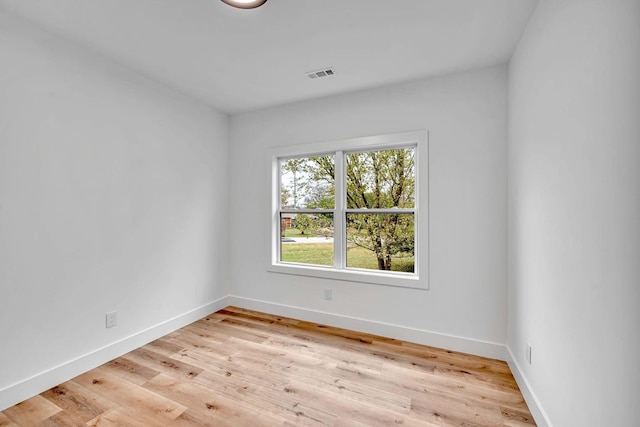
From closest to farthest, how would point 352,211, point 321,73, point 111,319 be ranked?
point 111,319
point 321,73
point 352,211

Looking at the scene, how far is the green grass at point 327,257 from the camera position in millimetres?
2947

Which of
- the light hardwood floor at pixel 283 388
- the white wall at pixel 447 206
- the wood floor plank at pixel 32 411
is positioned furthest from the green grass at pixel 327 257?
the wood floor plank at pixel 32 411

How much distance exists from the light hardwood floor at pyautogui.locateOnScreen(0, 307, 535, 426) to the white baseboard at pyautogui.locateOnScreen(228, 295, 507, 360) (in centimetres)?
7

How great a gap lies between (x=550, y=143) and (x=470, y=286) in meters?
1.43

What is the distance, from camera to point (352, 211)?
10.3 feet

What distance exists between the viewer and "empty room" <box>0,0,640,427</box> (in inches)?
50.1

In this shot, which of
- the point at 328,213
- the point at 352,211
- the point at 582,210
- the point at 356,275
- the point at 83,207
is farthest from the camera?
the point at 328,213

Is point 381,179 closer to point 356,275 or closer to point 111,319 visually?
point 356,275

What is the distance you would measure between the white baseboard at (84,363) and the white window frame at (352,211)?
1.15 meters

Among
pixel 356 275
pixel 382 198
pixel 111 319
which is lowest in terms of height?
pixel 111 319

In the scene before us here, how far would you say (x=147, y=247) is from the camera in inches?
107

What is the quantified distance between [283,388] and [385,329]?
1.24 meters

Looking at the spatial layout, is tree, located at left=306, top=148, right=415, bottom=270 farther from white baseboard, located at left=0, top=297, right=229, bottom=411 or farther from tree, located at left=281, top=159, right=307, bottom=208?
white baseboard, located at left=0, top=297, right=229, bottom=411

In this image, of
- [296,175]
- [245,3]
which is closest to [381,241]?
[296,175]
